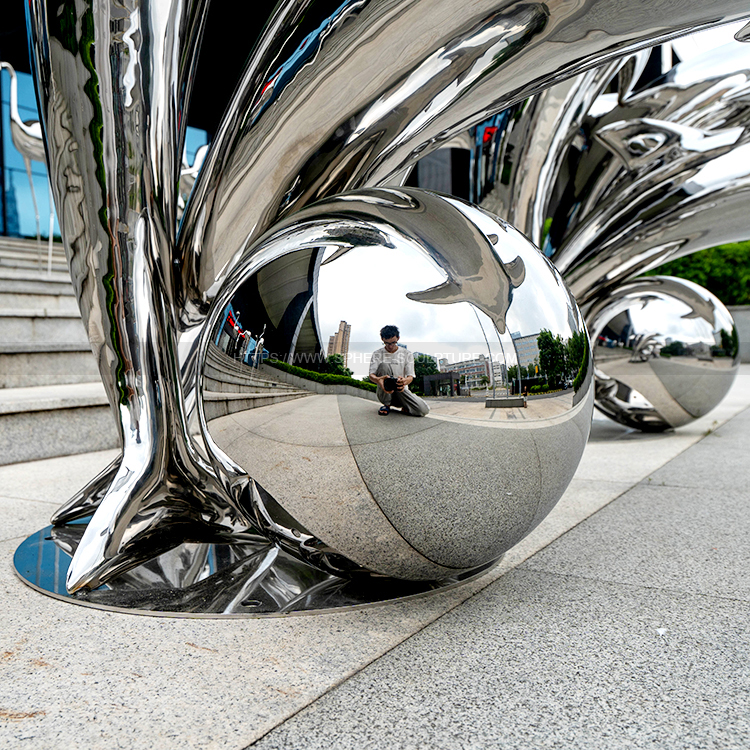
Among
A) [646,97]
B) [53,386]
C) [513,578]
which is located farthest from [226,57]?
[513,578]

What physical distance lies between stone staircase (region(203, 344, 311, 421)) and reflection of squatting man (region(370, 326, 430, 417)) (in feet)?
0.52

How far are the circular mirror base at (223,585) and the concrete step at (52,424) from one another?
1.80 m

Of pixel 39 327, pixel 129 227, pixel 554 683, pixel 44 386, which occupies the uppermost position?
pixel 129 227

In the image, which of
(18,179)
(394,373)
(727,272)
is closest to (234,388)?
(394,373)

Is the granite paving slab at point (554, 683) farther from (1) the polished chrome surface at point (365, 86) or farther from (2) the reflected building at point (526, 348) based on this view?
(1) the polished chrome surface at point (365, 86)

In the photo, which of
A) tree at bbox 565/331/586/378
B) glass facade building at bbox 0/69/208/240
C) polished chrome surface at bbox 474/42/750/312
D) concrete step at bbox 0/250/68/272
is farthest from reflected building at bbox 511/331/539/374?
glass facade building at bbox 0/69/208/240

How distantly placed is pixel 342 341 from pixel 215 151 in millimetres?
841

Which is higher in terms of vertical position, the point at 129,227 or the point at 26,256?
the point at 26,256

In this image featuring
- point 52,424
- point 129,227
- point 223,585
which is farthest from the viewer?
point 52,424

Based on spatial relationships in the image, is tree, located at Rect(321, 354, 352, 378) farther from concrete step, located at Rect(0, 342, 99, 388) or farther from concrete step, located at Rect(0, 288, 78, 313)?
concrete step, located at Rect(0, 288, 78, 313)

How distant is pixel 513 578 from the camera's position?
190 centimetres

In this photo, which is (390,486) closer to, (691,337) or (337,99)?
(337,99)

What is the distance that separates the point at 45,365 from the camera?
4.82 metres

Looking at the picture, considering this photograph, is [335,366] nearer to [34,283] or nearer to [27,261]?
[34,283]
